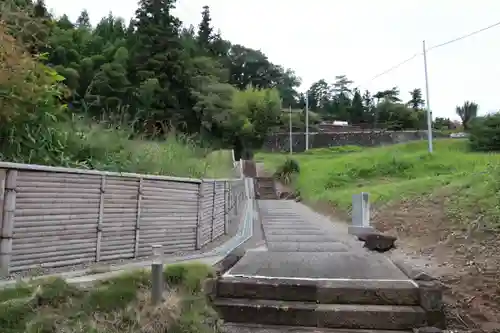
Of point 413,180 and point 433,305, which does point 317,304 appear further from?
point 413,180

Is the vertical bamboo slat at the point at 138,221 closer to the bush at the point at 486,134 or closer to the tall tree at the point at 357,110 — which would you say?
the bush at the point at 486,134

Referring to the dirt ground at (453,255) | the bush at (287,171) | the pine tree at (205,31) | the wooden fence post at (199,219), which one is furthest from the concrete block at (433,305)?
the pine tree at (205,31)

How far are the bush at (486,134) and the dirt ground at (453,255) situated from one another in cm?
1672

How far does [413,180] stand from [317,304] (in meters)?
9.36

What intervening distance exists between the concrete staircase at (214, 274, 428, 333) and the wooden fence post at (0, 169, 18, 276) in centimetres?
226

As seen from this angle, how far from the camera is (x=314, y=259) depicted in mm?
6172

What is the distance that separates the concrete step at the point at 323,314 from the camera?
4.07 meters

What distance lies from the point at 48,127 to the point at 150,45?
34.7 metres

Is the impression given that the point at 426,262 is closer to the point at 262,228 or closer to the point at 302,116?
the point at 262,228

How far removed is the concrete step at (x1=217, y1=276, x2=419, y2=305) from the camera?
171 inches

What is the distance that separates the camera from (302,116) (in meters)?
48.8

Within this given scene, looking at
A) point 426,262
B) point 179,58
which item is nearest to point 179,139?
point 426,262

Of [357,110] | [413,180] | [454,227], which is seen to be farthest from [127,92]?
[357,110]

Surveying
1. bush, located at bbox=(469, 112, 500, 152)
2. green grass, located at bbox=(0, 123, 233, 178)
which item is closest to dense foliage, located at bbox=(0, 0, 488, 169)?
green grass, located at bbox=(0, 123, 233, 178)
